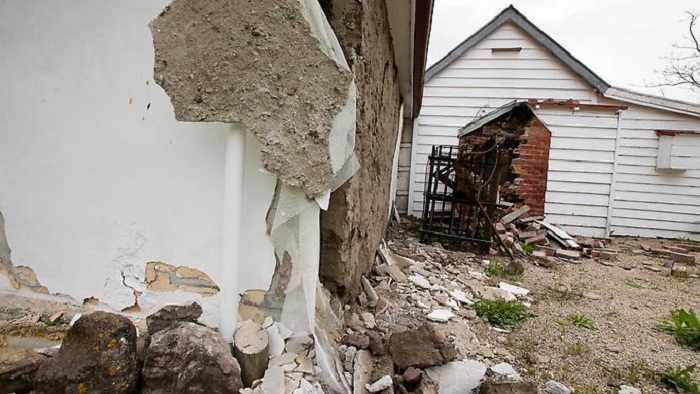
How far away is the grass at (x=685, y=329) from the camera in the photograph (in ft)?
8.59

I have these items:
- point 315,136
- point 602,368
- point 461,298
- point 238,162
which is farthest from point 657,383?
point 238,162

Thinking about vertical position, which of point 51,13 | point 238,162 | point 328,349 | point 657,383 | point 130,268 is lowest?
point 657,383

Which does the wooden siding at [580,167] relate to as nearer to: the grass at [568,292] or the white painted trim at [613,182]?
the white painted trim at [613,182]

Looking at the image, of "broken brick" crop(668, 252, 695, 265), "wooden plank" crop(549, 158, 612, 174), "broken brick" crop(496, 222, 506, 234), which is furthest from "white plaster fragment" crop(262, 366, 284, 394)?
"wooden plank" crop(549, 158, 612, 174)

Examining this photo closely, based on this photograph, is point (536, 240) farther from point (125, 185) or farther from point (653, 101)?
point (125, 185)

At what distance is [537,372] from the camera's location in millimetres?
2078

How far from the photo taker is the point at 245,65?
50.6 inches

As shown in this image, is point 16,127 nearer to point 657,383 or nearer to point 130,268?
point 130,268

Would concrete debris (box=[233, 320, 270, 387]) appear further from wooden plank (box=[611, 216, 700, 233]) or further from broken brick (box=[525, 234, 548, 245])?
wooden plank (box=[611, 216, 700, 233])

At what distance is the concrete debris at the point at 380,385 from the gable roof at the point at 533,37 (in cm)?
753

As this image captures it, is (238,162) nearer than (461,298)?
Yes

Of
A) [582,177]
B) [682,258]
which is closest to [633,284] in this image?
[682,258]

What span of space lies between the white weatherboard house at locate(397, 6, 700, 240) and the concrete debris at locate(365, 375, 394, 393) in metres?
7.08

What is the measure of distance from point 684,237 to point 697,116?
2.46m
